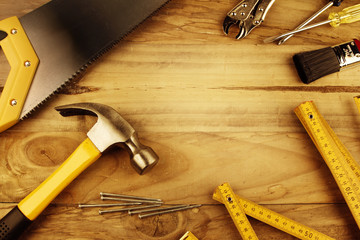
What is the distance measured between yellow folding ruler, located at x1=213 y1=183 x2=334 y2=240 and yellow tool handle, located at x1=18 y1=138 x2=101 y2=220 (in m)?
0.51

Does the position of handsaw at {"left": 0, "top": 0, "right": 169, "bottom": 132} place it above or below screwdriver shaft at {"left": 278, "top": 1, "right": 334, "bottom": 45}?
above

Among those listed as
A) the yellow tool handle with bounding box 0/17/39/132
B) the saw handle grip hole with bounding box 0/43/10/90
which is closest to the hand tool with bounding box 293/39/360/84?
the yellow tool handle with bounding box 0/17/39/132

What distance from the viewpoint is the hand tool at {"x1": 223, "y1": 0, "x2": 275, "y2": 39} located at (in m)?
1.46

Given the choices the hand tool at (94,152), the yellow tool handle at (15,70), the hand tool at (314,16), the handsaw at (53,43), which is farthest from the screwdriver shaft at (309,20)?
the yellow tool handle at (15,70)

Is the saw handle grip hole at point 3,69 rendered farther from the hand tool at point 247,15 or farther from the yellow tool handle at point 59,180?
the hand tool at point 247,15

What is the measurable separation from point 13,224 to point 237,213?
801mm

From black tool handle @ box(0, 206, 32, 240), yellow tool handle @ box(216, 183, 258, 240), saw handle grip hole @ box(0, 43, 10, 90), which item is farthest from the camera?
saw handle grip hole @ box(0, 43, 10, 90)

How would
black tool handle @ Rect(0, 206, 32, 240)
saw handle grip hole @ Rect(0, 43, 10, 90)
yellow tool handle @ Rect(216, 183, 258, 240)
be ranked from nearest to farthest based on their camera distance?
black tool handle @ Rect(0, 206, 32, 240) < yellow tool handle @ Rect(216, 183, 258, 240) < saw handle grip hole @ Rect(0, 43, 10, 90)

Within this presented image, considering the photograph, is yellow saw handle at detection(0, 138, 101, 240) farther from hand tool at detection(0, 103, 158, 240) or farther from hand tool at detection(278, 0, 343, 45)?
hand tool at detection(278, 0, 343, 45)

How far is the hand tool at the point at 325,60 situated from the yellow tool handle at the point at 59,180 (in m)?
0.90

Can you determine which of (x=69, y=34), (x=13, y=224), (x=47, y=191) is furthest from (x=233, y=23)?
(x=13, y=224)

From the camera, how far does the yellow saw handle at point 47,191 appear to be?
120 centimetres

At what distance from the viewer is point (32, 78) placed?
1332 millimetres

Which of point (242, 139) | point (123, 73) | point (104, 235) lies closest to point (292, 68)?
point (242, 139)
